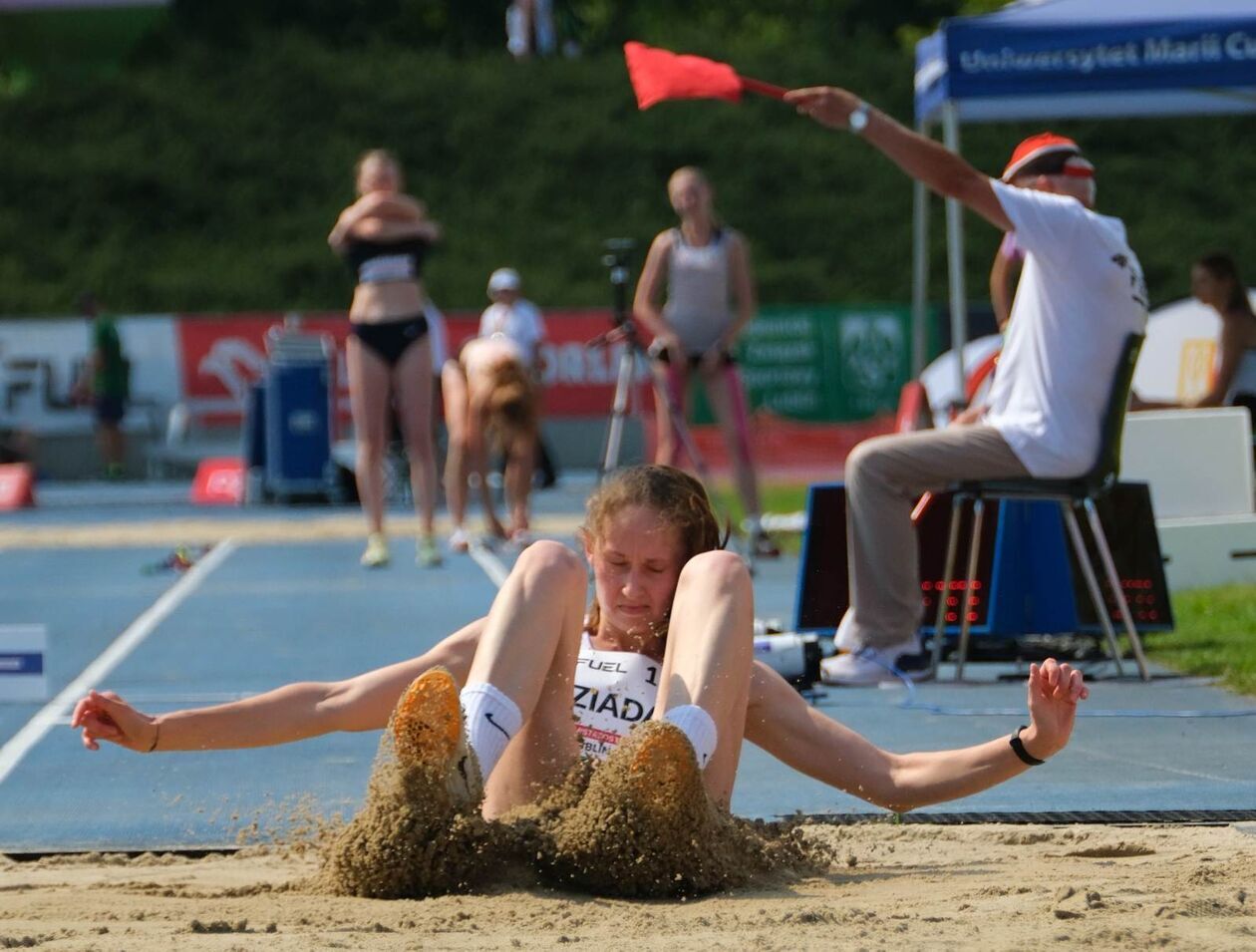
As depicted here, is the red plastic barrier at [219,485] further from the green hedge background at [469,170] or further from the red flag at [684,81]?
the red flag at [684,81]

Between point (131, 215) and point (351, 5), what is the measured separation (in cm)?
865

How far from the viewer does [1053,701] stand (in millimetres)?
4023

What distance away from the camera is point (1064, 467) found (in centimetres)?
689

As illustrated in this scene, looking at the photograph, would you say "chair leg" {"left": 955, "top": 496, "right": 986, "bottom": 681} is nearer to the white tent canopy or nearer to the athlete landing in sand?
the athlete landing in sand

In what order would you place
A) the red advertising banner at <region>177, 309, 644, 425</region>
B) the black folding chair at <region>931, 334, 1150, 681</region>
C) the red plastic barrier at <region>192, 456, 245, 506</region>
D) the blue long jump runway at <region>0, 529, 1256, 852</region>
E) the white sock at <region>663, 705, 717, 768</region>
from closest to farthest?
1. the white sock at <region>663, 705, 717, 768</region>
2. the blue long jump runway at <region>0, 529, 1256, 852</region>
3. the black folding chair at <region>931, 334, 1150, 681</region>
4. the red plastic barrier at <region>192, 456, 245, 506</region>
5. the red advertising banner at <region>177, 309, 644, 425</region>

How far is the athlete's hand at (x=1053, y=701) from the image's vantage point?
157 inches

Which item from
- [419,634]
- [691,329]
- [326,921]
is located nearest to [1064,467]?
[419,634]

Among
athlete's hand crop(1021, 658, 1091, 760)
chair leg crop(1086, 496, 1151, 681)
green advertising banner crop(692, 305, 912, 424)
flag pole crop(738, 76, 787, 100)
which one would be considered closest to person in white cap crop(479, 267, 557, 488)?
green advertising banner crop(692, 305, 912, 424)

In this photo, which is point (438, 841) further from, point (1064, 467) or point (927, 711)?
point (1064, 467)

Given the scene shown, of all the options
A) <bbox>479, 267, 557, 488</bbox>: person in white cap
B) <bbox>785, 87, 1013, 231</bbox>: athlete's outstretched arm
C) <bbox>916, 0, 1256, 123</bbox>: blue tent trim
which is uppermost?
<bbox>916, 0, 1256, 123</bbox>: blue tent trim

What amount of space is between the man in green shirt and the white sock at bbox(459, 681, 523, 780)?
20.7 metres

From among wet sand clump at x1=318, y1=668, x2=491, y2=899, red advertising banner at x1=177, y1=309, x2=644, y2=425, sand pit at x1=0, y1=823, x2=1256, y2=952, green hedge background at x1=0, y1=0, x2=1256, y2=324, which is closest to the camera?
sand pit at x1=0, y1=823, x2=1256, y2=952

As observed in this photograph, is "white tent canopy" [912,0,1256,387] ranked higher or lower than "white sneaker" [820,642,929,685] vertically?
higher

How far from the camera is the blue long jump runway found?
5172mm
